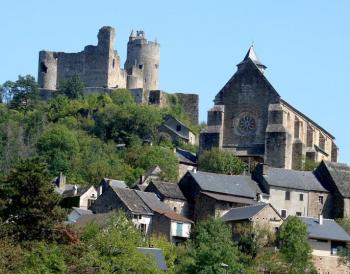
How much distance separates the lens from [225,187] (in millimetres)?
76312

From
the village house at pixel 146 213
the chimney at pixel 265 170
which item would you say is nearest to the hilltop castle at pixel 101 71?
the chimney at pixel 265 170

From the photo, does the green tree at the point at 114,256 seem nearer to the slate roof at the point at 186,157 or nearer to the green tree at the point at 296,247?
the green tree at the point at 296,247

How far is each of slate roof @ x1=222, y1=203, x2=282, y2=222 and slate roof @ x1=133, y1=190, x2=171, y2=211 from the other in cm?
352

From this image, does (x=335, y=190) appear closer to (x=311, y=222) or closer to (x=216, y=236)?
(x=311, y=222)

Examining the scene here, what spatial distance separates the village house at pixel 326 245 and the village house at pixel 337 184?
802cm

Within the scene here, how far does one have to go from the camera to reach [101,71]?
121m

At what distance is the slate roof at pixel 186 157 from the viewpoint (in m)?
90.1

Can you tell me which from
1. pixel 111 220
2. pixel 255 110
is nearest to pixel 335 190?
pixel 255 110

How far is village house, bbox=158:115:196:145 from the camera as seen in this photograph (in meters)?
105

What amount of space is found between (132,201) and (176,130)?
108 ft

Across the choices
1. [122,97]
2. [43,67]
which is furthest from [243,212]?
[43,67]

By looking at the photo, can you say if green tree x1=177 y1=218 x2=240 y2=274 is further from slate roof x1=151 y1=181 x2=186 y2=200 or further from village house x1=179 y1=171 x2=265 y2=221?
slate roof x1=151 y1=181 x2=186 y2=200

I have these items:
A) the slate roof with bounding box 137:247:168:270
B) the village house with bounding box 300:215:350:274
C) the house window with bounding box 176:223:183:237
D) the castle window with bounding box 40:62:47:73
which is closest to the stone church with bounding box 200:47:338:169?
the house window with bounding box 176:223:183:237

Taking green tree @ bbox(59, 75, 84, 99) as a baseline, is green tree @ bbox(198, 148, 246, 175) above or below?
below
